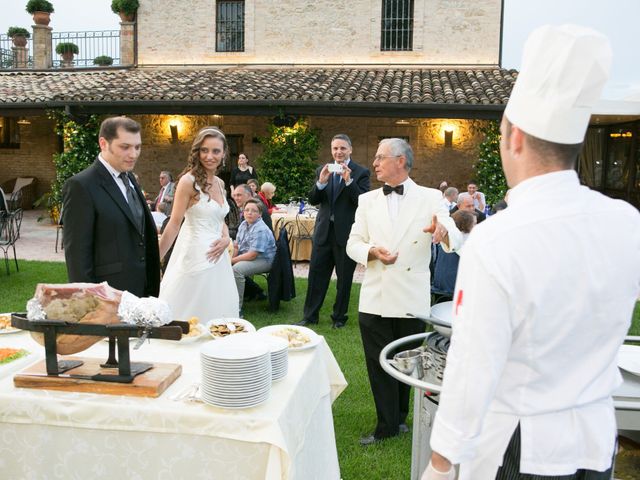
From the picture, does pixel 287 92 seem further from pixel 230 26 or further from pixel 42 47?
pixel 42 47

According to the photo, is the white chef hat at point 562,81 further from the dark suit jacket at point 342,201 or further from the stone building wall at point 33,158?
the stone building wall at point 33,158

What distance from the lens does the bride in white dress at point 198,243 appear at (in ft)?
13.7

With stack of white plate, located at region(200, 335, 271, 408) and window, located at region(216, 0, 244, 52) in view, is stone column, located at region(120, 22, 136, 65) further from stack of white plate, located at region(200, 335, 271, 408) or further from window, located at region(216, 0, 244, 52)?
stack of white plate, located at region(200, 335, 271, 408)

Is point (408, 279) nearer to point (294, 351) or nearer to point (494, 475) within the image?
point (294, 351)

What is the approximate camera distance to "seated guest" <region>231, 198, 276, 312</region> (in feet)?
23.8

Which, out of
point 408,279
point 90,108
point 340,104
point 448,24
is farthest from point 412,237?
point 448,24

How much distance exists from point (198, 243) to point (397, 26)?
16.1m

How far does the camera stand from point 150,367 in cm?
244

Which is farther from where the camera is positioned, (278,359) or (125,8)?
(125,8)

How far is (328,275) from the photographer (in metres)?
7.02

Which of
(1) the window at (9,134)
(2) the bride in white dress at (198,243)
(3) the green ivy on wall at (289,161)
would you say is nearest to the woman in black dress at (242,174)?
(3) the green ivy on wall at (289,161)

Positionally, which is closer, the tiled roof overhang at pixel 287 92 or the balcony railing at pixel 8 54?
the tiled roof overhang at pixel 287 92

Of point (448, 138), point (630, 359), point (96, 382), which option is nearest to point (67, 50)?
point (448, 138)

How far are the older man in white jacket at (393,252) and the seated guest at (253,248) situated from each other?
348 cm
